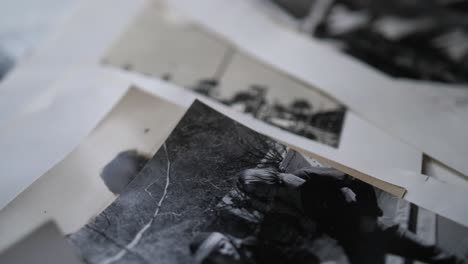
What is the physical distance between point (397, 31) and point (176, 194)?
44 centimetres

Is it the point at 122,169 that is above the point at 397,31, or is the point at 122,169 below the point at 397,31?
below

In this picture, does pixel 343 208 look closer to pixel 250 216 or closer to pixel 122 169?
pixel 250 216

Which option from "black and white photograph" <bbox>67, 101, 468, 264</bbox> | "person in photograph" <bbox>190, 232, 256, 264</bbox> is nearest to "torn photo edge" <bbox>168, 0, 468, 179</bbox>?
"black and white photograph" <bbox>67, 101, 468, 264</bbox>

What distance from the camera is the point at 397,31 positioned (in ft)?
2.05

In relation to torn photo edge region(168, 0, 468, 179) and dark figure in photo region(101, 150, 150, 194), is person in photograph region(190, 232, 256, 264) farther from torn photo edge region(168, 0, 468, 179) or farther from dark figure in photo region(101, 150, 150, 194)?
torn photo edge region(168, 0, 468, 179)

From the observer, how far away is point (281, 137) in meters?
0.48

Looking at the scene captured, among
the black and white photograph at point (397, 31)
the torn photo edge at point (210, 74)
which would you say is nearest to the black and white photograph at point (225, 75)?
the torn photo edge at point (210, 74)

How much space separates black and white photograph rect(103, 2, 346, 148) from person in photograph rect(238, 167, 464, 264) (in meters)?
0.08

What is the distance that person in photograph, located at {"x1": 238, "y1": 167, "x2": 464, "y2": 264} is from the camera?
1.25 ft

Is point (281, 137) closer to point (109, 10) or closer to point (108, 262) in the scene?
point (108, 262)

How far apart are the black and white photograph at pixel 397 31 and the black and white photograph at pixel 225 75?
4.6 inches

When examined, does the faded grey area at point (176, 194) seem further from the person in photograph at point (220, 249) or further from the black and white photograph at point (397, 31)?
the black and white photograph at point (397, 31)

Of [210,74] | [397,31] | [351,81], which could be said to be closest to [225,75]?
[210,74]

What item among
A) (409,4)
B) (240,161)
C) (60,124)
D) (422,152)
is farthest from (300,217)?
(409,4)
